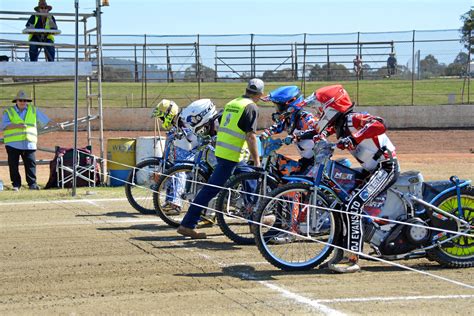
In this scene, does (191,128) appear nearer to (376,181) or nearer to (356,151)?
(356,151)

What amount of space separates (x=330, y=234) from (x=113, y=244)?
3.08m

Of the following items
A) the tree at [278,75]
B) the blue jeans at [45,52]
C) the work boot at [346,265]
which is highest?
the blue jeans at [45,52]

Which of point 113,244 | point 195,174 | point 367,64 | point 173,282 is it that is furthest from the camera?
point 367,64

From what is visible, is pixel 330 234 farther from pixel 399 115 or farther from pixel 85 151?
pixel 399 115

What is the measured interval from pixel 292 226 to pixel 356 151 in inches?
43.3

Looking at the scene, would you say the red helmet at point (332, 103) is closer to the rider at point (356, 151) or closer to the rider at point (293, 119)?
the rider at point (356, 151)

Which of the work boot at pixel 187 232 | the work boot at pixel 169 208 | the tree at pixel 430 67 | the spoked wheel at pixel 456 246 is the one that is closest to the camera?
the spoked wheel at pixel 456 246

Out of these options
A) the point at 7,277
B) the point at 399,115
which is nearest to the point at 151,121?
the point at 399,115

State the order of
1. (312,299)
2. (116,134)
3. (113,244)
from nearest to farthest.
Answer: (312,299) < (113,244) < (116,134)

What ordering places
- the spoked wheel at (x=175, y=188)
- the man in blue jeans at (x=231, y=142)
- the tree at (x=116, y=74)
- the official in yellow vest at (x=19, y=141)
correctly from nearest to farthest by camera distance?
the man in blue jeans at (x=231, y=142) → the spoked wheel at (x=175, y=188) → the official in yellow vest at (x=19, y=141) → the tree at (x=116, y=74)

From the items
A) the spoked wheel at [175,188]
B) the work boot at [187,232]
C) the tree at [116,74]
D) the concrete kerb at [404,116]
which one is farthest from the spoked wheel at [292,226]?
the tree at [116,74]

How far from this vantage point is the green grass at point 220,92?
37031mm

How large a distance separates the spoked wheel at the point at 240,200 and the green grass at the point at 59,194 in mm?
5731

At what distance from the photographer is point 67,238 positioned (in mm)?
10711
